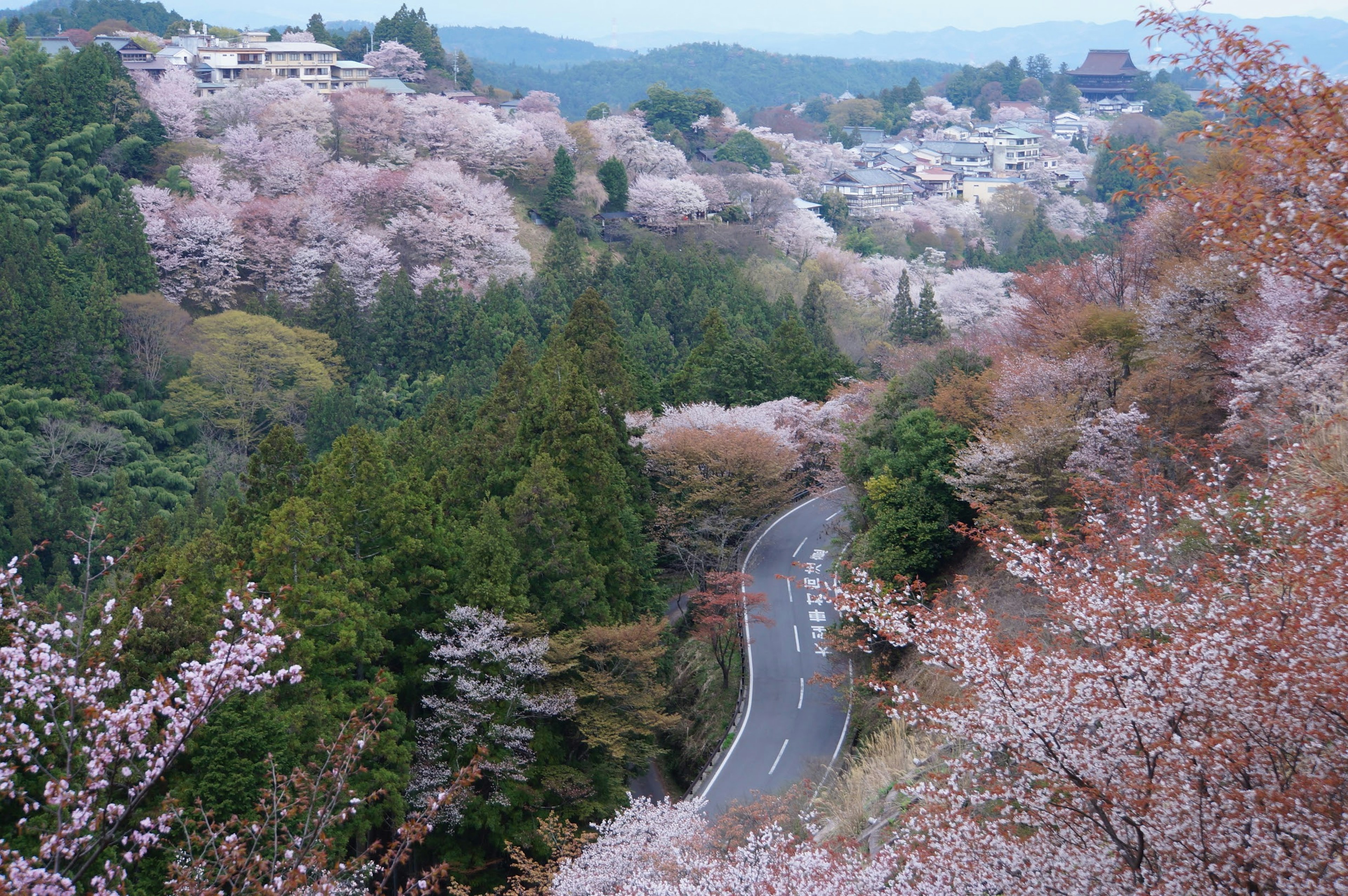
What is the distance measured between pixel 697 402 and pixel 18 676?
21.2 metres

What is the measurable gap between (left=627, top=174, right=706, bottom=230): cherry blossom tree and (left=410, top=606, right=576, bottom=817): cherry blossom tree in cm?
3500

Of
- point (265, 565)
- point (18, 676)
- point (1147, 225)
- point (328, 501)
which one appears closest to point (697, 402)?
point (1147, 225)

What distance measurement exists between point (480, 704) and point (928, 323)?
26654mm

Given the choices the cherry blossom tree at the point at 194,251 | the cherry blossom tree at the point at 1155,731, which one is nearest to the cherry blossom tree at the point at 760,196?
the cherry blossom tree at the point at 194,251

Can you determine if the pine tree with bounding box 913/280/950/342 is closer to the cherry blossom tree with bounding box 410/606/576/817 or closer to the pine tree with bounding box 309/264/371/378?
the pine tree with bounding box 309/264/371/378

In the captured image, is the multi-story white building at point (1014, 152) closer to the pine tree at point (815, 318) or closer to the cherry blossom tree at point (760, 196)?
the cherry blossom tree at point (760, 196)

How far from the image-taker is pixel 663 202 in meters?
46.6

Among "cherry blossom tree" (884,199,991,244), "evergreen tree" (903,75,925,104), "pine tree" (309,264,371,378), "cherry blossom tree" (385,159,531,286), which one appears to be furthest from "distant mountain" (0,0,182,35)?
"evergreen tree" (903,75,925,104)

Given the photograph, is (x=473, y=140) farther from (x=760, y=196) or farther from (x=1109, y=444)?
(x=1109, y=444)

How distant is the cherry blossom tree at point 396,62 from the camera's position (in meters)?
57.5

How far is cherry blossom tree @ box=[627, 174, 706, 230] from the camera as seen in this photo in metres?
46.4

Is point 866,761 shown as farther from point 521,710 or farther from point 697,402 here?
point 697,402

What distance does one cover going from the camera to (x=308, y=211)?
36250mm

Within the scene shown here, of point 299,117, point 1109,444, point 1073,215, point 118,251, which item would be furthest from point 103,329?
point 1073,215
